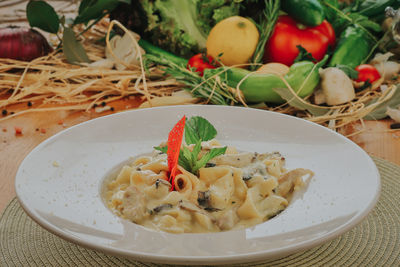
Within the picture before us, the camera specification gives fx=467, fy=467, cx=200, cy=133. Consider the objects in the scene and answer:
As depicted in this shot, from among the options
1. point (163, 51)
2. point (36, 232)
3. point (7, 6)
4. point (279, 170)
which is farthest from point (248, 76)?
point (7, 6)

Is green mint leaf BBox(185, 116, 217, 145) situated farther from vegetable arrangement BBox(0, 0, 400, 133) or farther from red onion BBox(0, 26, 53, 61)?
red onion BBox(0, 26, 53, 61)

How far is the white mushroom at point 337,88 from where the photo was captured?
2.38 metres

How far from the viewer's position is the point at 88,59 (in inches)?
122

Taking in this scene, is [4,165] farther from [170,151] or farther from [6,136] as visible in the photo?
[170,151]

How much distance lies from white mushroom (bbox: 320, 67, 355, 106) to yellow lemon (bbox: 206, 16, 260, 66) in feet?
1.82

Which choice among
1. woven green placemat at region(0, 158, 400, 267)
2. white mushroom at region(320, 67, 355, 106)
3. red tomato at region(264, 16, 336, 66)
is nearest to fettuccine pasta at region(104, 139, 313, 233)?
woven green placemat at region(0, 158, 400, 267)

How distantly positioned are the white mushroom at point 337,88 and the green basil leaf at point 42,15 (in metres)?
1.83

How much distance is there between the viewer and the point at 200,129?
5.70 ft

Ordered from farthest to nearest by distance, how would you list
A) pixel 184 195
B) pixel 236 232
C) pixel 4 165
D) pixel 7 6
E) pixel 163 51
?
pixel 7 6
pixel 163 51
pixel 4 165
pixel 184 195
pixel 236 232

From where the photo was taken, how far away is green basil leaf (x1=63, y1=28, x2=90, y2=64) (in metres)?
2.98

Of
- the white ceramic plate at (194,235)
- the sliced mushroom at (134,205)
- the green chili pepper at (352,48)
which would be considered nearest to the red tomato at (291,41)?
the green chili pepper at (352,48)

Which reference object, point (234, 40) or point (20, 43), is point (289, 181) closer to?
point (234, 40)

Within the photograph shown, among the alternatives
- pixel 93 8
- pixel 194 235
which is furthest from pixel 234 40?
pixel 194 235

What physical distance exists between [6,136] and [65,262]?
1129 millimetres
